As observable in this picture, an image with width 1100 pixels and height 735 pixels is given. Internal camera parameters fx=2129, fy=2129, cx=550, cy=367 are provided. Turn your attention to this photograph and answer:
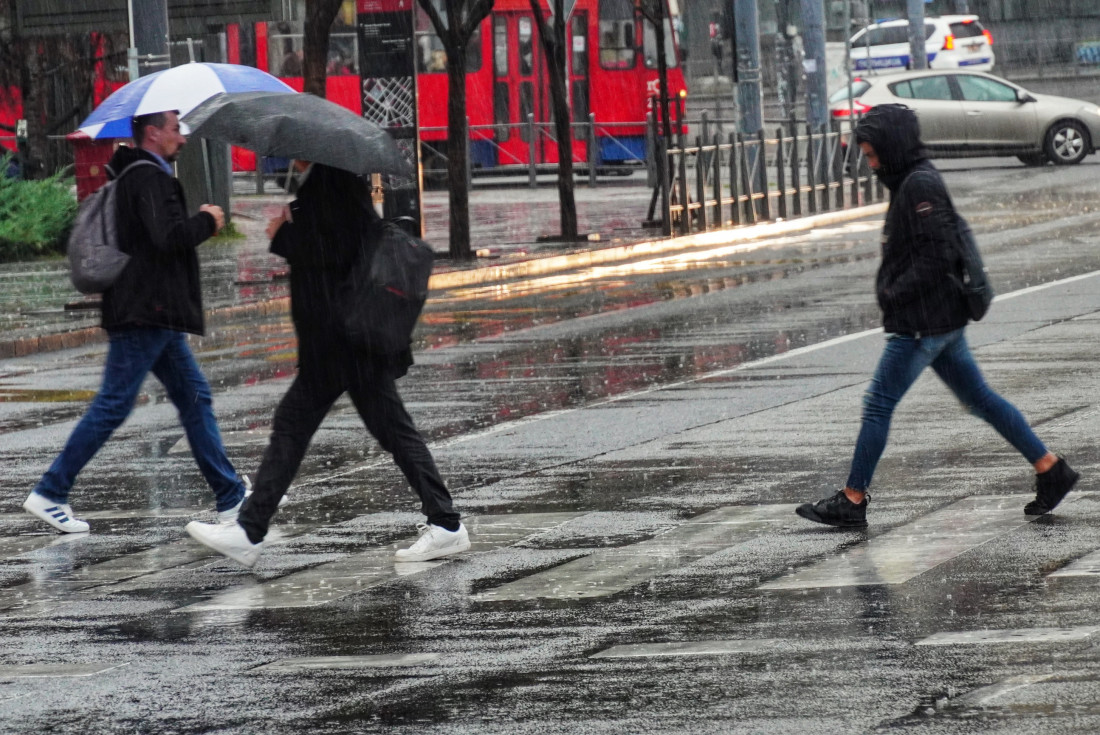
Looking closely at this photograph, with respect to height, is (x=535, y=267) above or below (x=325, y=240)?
below

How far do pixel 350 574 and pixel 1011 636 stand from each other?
2578 millimetres

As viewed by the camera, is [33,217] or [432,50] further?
[432,50]

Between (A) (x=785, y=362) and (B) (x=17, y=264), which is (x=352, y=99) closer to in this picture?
(B) (x=17, y=264)

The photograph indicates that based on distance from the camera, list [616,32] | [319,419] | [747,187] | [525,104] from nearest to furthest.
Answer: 1. [319,419]
2. [747,187]
3. [525,104]
4. [616,32]

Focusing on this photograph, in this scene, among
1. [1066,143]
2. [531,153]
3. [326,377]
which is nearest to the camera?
[326,377]

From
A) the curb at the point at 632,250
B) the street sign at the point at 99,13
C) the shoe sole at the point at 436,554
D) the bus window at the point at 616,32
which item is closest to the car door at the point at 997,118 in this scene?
the curb at the point at 632,250

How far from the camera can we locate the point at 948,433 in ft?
34.9

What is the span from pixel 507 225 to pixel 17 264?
6.71 m

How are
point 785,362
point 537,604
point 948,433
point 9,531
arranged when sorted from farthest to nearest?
point 785,362, point 948,433, point 9,531, point 537,604

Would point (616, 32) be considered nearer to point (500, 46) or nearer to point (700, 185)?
point (500, 46)

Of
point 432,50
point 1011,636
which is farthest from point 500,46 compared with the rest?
point 1011,636

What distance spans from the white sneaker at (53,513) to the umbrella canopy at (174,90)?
1.66 metres

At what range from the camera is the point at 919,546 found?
778 centimetres

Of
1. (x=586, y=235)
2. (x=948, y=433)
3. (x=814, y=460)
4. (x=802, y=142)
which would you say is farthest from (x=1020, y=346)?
(x=802, y=142)
